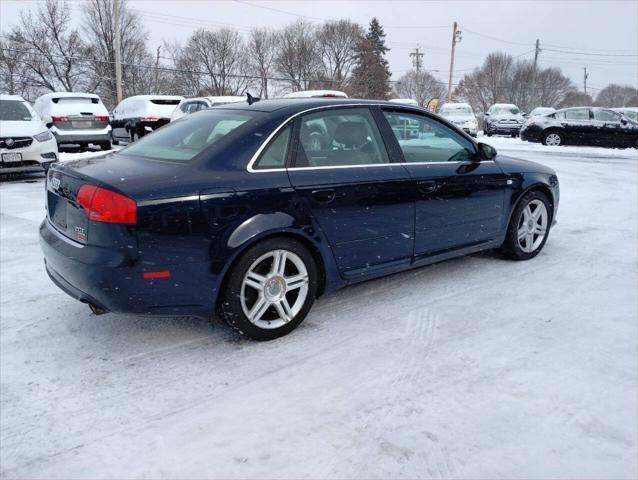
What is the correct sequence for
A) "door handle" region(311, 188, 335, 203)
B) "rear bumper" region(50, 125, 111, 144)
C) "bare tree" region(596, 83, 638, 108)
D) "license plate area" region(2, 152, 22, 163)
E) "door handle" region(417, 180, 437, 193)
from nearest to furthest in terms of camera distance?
"door handle" region(311, 188, 335, 203) → "door handle" region(417, 180, 437, 193) → "license plate area" region(2, 152, 22, 163) → "rear bumper" region(50, 125, 111, 144) → "bare tree" region(596, 83, 638, 108)

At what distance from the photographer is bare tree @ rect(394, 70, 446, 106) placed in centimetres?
8669

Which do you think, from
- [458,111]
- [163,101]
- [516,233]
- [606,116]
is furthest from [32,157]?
[458,111]

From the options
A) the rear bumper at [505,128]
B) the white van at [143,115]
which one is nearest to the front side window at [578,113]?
the rear bumper at [505,128]

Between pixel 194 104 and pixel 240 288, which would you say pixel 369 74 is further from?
pixel 240 288

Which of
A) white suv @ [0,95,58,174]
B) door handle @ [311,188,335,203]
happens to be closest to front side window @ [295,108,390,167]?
door handle @ [311,188,335,203]

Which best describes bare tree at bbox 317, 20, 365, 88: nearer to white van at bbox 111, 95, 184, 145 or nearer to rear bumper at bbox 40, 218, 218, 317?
white van at bbox 111, 95, 184, 145

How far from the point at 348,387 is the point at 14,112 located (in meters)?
10.3

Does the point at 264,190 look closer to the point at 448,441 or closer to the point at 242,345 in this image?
the point at 242,345

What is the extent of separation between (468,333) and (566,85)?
10715cm

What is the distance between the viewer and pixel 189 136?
3607 millimetres

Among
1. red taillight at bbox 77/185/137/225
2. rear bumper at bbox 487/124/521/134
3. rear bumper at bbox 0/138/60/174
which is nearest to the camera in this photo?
Result: red taillight at bbox 77/185/137/225

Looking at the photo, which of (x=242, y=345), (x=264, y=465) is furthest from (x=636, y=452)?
(x=242, y=345)

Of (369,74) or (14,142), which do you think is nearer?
(14,142)

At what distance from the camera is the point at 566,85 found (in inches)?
3809
